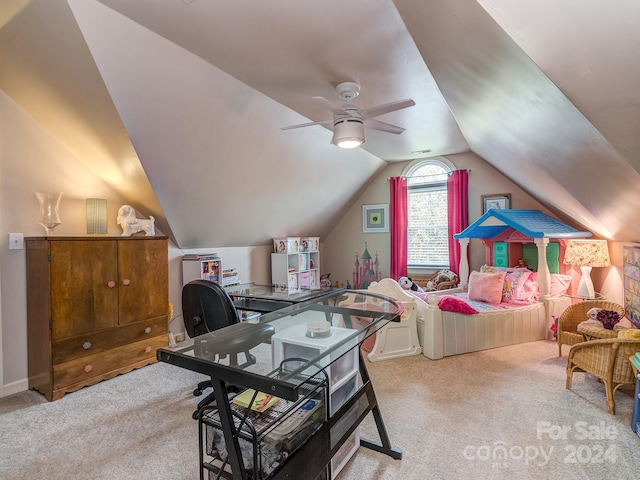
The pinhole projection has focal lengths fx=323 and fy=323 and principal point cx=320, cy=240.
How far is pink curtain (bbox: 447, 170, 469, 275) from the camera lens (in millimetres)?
5031

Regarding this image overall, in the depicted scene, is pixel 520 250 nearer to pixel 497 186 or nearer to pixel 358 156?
pixel 497 186

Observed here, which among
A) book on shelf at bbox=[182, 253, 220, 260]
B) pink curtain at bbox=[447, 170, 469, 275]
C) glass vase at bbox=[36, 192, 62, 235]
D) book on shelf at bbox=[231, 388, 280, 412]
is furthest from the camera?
pink curtain at bbox=[447, 170, 469, 275]

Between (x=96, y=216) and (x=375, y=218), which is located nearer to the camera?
(x=96, y=216)

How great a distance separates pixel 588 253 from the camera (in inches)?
138

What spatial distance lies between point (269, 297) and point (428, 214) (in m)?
3.65

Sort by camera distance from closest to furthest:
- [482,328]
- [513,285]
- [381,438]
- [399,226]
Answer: [381,438] → [482,328] → [513,285] → [399,226]

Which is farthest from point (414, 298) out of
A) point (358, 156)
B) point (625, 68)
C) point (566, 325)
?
point (625, 68)

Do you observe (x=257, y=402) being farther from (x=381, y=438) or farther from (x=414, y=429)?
(x=414, y=429)

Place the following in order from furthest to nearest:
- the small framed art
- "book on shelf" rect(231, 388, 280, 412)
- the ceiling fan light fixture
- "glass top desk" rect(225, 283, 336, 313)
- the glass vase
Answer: the small framed art
the glass vase
"glass top desk" rect(225, 283, 336, 313)
the ceiling fan light fixture
"book on shelf" rect(231, 388, 280, 412)

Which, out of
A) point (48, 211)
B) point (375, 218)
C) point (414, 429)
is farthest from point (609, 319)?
point (48, 211)

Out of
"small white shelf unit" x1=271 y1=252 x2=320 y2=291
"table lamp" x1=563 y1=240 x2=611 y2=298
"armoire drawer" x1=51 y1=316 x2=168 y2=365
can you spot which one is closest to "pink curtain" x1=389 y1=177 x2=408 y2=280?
"small white shelf unit" x1=271 y1=252 x2=320 y2=291

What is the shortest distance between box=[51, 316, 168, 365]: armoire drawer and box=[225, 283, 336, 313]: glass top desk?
0.97m

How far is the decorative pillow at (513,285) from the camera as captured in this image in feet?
13.0

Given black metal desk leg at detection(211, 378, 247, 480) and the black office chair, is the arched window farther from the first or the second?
black metal desk leg at detection(211, 378, 247, 480)
